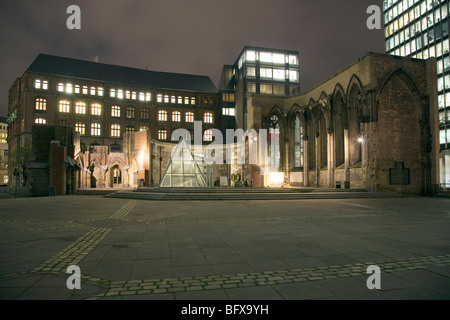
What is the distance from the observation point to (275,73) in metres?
60.9

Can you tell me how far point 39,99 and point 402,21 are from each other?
75341 millimetres

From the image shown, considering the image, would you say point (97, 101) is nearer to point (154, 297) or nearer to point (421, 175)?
point (421, 175)

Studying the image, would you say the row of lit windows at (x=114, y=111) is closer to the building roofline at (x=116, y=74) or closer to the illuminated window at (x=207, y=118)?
the illuminated window at (x=207, y=118)

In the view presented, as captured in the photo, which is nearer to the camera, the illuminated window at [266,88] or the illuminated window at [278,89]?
the illuminated window at [266,88]

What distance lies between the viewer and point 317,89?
3391cm

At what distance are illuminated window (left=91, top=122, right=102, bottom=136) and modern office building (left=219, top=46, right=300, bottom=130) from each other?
26.3 m

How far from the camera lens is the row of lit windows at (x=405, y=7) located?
5392 cm

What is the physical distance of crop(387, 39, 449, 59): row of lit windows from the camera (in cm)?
5131

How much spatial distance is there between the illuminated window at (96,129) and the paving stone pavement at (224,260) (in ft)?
173

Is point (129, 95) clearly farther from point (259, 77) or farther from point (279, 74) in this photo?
point (279, 74)

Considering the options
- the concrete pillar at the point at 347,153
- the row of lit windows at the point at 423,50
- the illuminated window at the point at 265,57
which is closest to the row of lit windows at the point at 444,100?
the row of lit windows at the point at 423,50

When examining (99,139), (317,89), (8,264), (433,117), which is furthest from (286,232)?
(99,139)

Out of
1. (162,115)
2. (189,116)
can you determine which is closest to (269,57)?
(189,116)

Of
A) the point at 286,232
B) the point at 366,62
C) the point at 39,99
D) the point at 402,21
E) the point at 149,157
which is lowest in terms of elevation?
the point at 286,232
